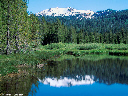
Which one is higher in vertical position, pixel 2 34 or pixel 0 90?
pixel 2 34

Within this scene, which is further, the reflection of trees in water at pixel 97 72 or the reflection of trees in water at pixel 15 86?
the reflection of trees in water at pixel 97 72

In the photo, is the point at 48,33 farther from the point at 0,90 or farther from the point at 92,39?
the point at 0,90

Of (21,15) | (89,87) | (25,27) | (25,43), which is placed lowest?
(89,87)

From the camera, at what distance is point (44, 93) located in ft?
37.6

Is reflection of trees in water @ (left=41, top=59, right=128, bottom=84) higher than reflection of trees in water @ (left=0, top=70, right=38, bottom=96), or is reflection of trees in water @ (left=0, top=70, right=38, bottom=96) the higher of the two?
reflection of trees in water @ (left=0, top=70, right=38, bottom=96)

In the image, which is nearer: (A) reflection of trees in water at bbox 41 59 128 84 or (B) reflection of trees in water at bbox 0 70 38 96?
(B) reflection of trees in water at bbox 0 70 38 96

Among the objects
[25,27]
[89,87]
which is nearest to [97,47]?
[25,27]

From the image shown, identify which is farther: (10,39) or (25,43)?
(25,43)

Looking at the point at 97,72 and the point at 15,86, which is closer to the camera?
the point at 15,86

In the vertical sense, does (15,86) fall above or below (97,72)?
above

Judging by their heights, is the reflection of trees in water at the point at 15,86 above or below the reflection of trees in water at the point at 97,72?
above

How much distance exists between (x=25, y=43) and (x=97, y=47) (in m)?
35.7

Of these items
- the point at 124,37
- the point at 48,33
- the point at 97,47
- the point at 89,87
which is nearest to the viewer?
the point at 89,87

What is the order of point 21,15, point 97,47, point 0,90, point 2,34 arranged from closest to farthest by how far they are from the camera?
1. point 0,90
2. point 2,34
3. point 21,15
4. point 97,47
